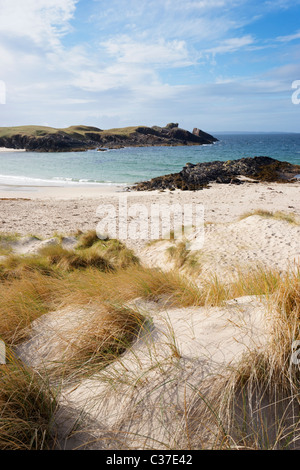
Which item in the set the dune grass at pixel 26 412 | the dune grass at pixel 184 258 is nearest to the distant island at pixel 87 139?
the dune grass at pixel 184 258

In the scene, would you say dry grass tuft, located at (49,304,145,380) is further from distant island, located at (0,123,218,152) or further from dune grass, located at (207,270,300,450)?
distant island, located at (0,123,218,152)

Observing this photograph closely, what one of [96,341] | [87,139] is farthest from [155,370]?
[87,139]

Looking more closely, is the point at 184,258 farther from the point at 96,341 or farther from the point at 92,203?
the point at 92,203

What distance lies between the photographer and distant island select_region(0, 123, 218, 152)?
81.2 meters

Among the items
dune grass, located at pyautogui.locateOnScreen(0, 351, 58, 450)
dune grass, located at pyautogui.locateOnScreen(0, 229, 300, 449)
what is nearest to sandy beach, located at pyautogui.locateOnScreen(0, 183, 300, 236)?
dune grass, located at pyautogui.locateOnScreen(0, 229, 300, 449)

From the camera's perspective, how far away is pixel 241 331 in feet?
8.36

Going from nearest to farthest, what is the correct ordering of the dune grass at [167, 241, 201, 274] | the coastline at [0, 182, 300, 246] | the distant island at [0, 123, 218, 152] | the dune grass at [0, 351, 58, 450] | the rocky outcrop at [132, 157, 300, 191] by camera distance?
1. the dune grass at [0, 351, 58, 450]
2. the dune grass at [167, 241, 201, 274]
3. the coastline at [0, 182, 300, 246]
4. the rocky outcrop at [132, 157, 300, 191]
5. the distant island at [0, 123, 218, 152]

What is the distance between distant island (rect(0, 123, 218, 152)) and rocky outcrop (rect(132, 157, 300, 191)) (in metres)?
57.2

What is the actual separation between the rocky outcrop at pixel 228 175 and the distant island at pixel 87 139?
57248mm

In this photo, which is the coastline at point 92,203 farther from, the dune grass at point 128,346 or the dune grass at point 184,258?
the dune grass at point 128,346

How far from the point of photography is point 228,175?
27.4 metres

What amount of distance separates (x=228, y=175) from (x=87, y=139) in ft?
262
